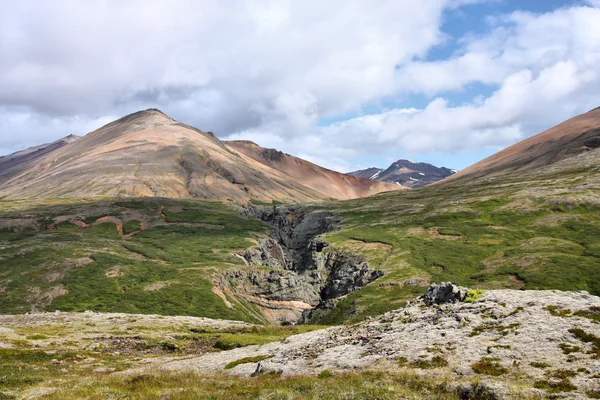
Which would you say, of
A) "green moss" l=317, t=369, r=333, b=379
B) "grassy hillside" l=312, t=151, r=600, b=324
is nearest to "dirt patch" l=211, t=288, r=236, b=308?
"grassy hillside" l=312, t=151, r=600, b=324

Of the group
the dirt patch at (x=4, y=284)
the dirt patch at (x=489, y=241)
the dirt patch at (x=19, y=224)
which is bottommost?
the dirt patch at (x=489, y=241)

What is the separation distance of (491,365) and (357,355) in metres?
10.1

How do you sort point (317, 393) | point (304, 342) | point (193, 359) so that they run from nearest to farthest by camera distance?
point (317, 393) → point (304, 342) → point (193, 359)

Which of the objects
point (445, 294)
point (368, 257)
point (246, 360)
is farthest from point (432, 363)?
point (368, 257)

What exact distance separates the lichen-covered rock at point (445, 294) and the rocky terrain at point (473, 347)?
4.4 inches

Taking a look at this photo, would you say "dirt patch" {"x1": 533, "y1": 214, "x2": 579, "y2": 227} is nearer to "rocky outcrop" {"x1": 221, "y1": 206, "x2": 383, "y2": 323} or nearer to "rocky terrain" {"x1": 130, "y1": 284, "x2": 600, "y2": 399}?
"rocky outcrop" {"x1": 221, "y1": 206, "x2": 383, "y2": 323}

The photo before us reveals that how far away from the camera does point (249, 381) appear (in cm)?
2788

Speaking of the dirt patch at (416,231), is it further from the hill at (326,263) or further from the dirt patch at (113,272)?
the dirt patch at (113,272)

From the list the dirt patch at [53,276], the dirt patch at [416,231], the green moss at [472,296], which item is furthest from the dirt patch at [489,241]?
the dirt patch at [53,276]

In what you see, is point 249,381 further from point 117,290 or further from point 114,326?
point 117,290

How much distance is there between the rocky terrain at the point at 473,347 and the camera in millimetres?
21500

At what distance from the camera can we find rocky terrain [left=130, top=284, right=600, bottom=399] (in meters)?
21.5

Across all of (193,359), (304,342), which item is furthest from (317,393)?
(193,359)

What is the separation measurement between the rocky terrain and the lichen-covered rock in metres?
0.11
